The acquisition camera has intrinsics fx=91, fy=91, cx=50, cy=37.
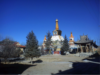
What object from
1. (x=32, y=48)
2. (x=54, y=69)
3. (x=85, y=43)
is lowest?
(x=54, y=69)

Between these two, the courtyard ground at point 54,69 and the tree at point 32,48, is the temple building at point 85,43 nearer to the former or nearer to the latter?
the courtyard ground at point 54,69

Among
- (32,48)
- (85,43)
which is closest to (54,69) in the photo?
(32,48)

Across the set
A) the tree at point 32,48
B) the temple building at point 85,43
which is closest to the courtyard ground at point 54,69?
the tree at point 32,48

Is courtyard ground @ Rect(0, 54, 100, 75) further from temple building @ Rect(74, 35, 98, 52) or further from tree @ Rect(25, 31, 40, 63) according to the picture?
temple building @ Rect(74, 35, 98, 52)

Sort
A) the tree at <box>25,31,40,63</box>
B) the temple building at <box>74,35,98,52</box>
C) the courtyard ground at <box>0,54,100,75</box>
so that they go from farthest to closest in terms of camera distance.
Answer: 1. the temple building at <box>74,35,98,52</box>
2. the tree at <box>25,31,40,63</box>
3. the courtyard ground at <box>0,54,100,75</box>

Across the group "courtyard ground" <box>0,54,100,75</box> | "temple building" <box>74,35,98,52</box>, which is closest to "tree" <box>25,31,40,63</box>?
"courtyard ground" <box>0,54,100,75</box>

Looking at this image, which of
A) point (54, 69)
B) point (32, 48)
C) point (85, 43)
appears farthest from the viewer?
point (85, 43)

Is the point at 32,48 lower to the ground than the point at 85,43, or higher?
lower

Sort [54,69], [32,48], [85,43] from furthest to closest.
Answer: [85,43], [32,48], [54,69]

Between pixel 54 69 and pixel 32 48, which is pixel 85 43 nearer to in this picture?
pixel 32 48

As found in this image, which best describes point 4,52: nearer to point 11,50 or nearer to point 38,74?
point 11,50

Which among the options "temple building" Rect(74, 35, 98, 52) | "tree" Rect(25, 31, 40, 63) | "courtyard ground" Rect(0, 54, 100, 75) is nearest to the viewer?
"courtyard ground" Rect(0, 54, 100, 75)

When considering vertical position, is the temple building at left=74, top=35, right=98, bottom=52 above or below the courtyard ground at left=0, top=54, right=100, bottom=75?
above

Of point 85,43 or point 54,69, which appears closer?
point 54,69
